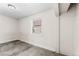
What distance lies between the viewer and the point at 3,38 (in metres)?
1.49

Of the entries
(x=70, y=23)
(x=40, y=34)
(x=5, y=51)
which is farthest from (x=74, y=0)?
(x=5, y=51)

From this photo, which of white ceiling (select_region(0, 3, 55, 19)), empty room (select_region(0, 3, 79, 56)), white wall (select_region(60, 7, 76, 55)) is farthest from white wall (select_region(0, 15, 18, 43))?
white wall (select_region(60, 7, 76, 55))

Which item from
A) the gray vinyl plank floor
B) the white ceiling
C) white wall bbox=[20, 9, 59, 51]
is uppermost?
the white ceiling

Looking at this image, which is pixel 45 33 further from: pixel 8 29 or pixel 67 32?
pixel 8 29

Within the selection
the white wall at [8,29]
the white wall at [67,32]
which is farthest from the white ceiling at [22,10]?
the white wall at [67,32]

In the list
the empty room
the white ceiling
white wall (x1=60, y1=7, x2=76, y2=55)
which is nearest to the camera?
the white ceiling

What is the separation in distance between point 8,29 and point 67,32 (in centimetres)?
155

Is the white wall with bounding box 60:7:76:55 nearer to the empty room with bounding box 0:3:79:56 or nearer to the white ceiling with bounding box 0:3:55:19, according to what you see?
the empty room with bounding box 0:3:79:56

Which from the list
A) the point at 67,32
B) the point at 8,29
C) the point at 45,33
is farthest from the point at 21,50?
the point at 67,32

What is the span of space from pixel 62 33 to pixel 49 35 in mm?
363

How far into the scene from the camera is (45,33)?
1.67 meters

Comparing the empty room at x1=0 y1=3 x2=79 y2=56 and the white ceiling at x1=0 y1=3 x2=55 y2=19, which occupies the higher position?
the white ceiling at x1=0 y1=3 x2=55 y2=19

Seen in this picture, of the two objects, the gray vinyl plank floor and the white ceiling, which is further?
the gray vinyl plank floor

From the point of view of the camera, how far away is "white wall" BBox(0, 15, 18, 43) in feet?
4.87
